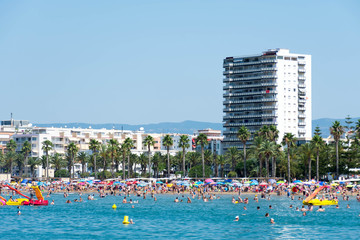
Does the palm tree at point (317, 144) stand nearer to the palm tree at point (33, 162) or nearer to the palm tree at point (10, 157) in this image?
the palm tree at point (33, 162)

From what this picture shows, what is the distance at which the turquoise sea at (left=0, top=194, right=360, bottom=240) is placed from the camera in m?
59.8

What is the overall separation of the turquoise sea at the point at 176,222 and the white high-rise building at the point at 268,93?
9411 cm

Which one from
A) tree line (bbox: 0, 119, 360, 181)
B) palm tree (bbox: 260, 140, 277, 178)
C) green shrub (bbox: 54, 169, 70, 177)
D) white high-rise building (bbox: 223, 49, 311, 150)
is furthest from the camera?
white high-rise building (bbox: 223, 49, 311, 150)

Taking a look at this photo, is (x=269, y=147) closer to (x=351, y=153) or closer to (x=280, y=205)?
(x=351, y=153)

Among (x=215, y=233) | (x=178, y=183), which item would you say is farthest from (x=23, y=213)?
(x=178, y=183)

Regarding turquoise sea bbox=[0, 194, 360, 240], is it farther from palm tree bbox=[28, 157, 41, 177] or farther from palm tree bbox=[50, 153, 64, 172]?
palm tree bbox=[28, 157, 41, 177]

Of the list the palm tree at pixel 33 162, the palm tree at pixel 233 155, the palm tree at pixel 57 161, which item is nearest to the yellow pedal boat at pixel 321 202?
the palm tree at pixel 233 155

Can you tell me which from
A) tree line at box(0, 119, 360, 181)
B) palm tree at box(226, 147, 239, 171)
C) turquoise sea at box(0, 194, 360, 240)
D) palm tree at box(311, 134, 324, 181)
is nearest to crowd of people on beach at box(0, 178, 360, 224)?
palm tree at box(311, 134, 324, 181)

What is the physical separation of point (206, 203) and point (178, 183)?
98.0 ft

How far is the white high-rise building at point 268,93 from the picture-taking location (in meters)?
187

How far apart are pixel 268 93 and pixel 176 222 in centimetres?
12087

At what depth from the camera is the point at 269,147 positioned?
13475 centimetres

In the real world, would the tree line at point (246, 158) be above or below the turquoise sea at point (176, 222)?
above

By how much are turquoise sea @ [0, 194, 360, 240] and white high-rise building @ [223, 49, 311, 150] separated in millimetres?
94109
